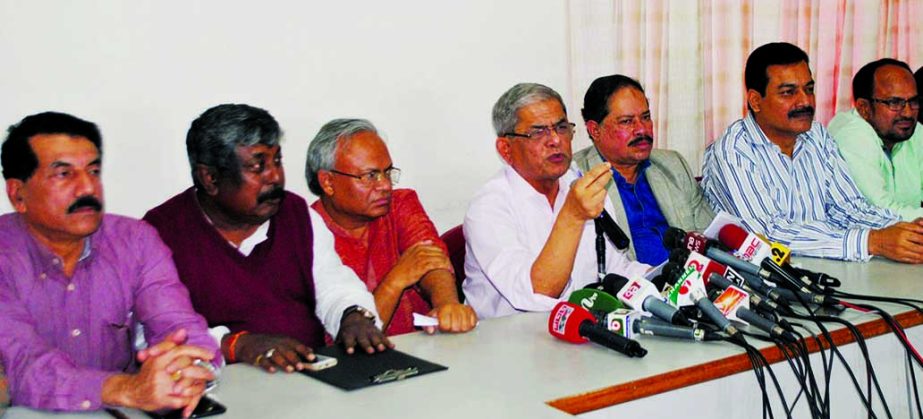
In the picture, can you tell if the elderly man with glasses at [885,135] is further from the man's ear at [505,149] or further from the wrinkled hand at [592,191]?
the wrinkled hand at [592,191]

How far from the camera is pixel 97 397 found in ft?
6.24

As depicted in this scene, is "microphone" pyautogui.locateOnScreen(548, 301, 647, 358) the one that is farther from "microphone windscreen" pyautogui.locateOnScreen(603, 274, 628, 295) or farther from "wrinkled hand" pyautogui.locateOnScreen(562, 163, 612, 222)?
"wrinkled hand" pyautogui.locateOnScreen(562, 163, 612, 222)

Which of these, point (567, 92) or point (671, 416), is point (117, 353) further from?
point (567, 92)

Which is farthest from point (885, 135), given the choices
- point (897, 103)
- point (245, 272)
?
point (245, 272)

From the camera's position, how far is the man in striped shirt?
11.9ft

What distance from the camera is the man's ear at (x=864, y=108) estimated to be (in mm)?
4176

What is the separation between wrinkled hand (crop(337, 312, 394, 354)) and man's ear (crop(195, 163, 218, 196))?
549 millimetres

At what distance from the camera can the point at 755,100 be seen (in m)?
3.82

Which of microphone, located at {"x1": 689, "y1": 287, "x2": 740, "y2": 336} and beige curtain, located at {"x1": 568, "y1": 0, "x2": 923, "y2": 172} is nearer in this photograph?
microphone, located at {"x1": 689, "y1": 287, "x2": 740, "y2": 336}

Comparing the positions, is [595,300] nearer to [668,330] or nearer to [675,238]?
[668,330]

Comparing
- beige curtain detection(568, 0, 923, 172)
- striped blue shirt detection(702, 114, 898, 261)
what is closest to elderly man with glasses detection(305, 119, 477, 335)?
striped blue shirt detection(702, 114, 898, 261)

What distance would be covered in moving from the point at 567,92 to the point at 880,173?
49.6 inches

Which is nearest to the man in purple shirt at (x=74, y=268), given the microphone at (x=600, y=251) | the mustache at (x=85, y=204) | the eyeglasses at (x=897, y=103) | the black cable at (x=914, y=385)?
the mustache at (x=85, y=204)

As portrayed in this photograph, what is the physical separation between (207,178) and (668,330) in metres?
1.22
